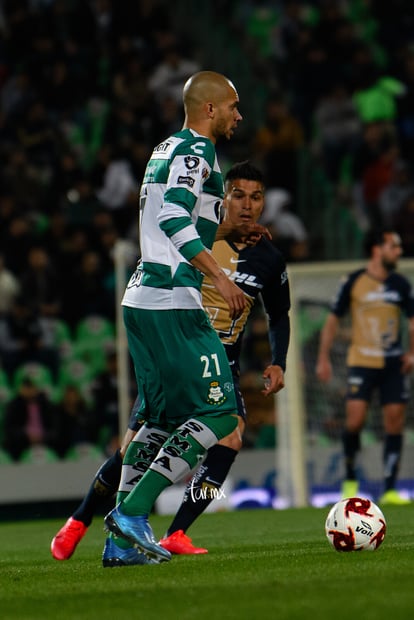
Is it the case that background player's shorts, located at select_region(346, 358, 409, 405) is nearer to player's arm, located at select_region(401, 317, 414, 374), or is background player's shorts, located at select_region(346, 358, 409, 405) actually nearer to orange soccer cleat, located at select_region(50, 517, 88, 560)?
player's arm, located at select_region(401, 317, 414, 374)

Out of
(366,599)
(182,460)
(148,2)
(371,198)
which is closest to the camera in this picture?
(366,599)

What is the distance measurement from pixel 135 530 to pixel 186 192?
146 cm

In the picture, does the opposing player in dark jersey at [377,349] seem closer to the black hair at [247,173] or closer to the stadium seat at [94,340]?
the stadium seat at [94,340]

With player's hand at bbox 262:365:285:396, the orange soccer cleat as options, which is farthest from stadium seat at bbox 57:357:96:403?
player's hand at bbox 262:365:285:396

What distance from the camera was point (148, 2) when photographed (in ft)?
65.6

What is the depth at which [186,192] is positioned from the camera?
225 inches

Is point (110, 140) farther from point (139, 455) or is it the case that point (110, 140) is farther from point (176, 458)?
point (176, 458)

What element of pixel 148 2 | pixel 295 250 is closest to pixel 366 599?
pixel 295 250

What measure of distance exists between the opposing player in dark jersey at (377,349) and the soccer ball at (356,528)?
5.97 m

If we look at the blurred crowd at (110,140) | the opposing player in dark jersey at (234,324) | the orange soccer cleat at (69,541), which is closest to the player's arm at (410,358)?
the blurred crowd at (110,140)

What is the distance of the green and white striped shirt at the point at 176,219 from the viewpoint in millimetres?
5680

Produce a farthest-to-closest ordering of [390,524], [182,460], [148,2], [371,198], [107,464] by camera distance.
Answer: [148,2] → [371,198] → [390,524] → [107,464] → [182,460]

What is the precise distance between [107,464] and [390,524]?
254 centimetres

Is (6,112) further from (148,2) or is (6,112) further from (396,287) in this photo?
(396,287)
